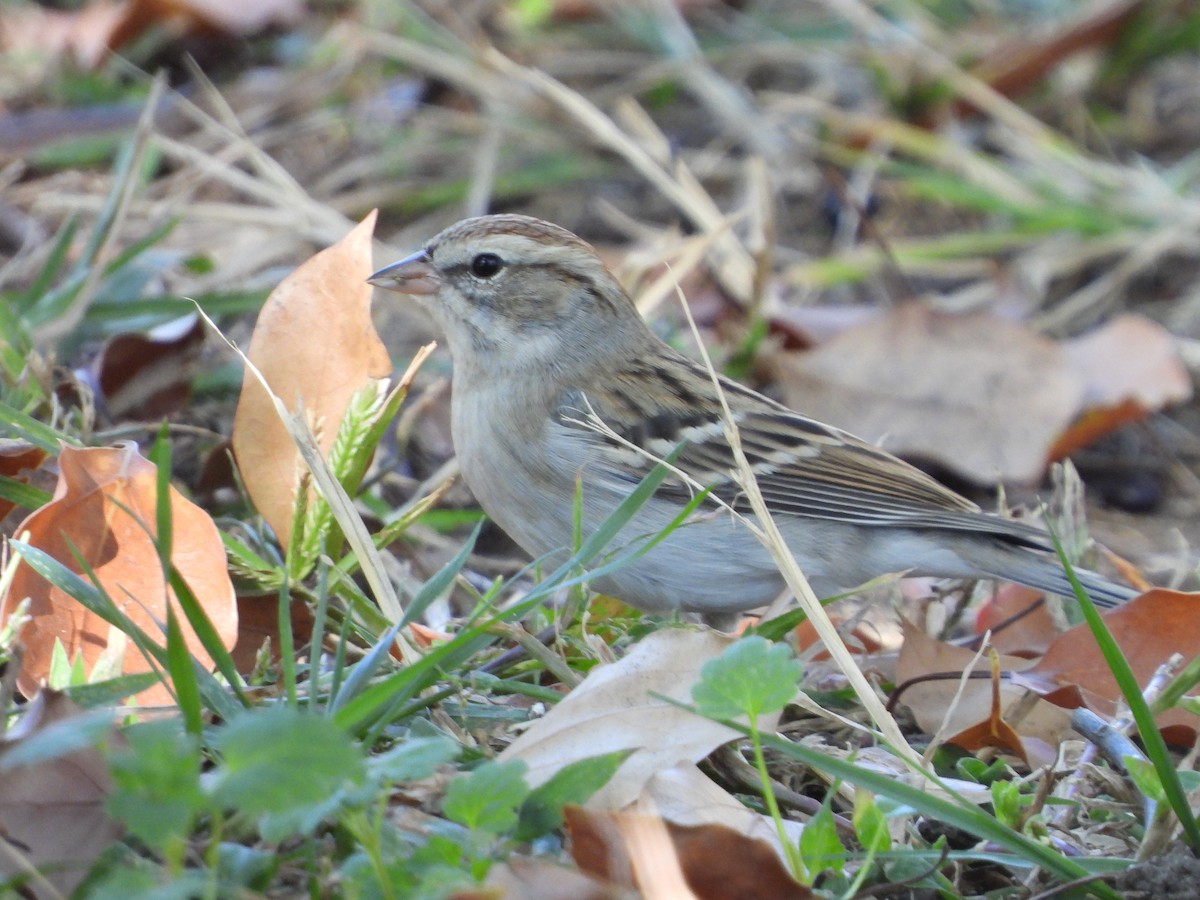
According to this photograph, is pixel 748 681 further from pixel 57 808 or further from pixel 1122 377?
pixel 1122 377

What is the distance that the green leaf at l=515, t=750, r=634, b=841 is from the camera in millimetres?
1476

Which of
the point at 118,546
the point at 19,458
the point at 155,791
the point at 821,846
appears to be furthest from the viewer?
the point at 19,458

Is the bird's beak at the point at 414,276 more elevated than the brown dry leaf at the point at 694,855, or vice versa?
the bird's beak at the point at 414,276

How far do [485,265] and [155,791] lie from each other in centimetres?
170

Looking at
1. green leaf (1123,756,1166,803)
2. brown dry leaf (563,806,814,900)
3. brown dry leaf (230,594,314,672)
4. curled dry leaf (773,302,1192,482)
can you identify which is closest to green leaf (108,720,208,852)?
brown dry leaf (563,806,814,900)

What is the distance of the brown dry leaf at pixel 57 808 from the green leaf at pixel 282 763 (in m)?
0.27

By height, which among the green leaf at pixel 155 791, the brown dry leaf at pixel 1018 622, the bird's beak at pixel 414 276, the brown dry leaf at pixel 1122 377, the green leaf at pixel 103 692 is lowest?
the brown dry leaf at pixel 1018 622

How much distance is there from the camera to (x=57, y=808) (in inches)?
55.5

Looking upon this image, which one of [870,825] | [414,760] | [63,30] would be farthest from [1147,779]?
[63,30]

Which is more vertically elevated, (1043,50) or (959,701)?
(1043,50)

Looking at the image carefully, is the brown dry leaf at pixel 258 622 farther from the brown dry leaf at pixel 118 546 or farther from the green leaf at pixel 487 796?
the green leaf at pixel 487 796

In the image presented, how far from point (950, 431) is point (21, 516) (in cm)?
208

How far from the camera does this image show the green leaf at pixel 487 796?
137 centimetres

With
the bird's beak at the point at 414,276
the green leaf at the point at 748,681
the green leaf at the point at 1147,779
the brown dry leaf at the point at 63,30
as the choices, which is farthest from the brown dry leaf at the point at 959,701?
the brown dry leaf at the point at 63,30
